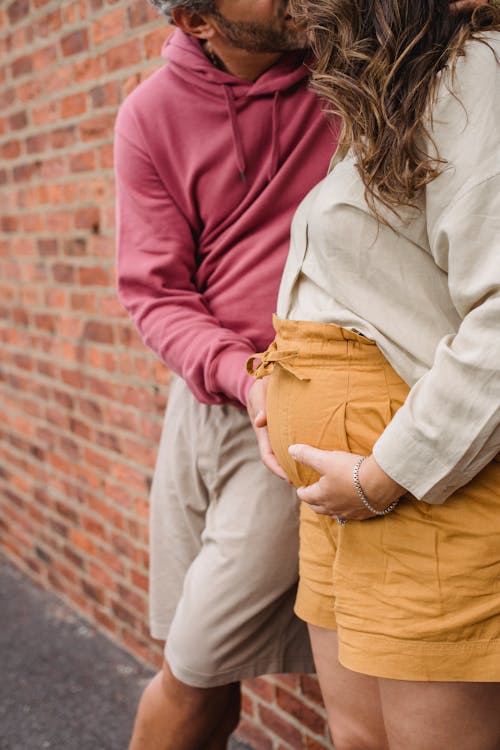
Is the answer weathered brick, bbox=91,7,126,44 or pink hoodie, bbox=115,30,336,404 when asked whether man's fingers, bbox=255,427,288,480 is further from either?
weathered brick, bbox=91,7,126,44

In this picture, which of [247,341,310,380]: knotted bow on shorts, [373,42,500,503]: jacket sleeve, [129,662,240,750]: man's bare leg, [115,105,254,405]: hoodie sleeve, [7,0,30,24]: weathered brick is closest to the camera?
[373,42,500,503]: jacket sleeve

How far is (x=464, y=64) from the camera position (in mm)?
1135

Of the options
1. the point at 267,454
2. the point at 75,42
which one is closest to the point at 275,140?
the point at 267,454

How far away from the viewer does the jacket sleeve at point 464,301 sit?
3.60 ft

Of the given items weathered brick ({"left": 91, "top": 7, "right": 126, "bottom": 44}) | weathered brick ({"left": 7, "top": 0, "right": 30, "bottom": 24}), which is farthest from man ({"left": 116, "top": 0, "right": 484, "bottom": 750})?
weathered brick ({"left": 7, "top": 0, "right": 30, "bottom": 24})

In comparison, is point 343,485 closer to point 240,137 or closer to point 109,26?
point 240,137

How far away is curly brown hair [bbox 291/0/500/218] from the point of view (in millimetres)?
1146

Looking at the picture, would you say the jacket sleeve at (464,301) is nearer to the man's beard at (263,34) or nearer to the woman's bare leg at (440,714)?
the woman's bare leg at (440,714)

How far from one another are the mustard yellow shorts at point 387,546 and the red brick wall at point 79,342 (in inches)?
45.1

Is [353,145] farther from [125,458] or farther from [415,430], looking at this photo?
[125,458]

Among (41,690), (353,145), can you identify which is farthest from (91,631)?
(353,145)

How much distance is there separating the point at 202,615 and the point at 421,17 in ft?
3.89

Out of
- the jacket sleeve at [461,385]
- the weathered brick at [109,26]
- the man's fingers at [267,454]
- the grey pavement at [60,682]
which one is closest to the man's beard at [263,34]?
the jacket sleeve at [461,385]

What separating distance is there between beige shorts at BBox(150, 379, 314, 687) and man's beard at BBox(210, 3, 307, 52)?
0.71 m
